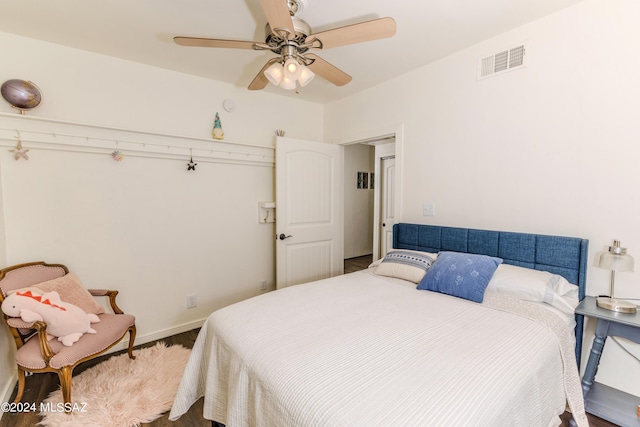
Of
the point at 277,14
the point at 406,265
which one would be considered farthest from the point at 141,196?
the point at 406,265

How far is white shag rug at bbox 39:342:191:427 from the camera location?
171 centimetres

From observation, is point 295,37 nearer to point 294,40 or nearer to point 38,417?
point 294,40

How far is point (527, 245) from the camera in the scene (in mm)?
2043

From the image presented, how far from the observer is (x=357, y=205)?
5781 millimetres

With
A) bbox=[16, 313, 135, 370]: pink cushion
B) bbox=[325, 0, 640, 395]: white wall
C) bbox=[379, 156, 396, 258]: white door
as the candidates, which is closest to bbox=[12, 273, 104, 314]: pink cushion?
bbox=[16, 313, 135, 370]: pink cushion

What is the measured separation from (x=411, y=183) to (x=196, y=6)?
2.19 metres

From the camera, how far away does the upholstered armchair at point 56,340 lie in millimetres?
1704

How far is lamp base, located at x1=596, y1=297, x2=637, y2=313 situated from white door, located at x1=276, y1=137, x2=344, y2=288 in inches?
95.0

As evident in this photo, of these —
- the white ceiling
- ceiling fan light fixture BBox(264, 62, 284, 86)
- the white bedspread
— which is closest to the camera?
the white bedspread

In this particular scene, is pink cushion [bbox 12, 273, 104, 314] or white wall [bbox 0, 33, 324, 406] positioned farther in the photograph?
white wall [bbox 0, 33, 324, 406]

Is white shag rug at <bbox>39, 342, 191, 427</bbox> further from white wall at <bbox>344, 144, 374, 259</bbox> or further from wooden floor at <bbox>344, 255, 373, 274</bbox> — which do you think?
white wall at <bbox>344, 144, 374, 259</bbox>

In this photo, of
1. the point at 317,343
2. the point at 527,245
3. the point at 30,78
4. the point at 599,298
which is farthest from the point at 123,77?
the point at 599,298

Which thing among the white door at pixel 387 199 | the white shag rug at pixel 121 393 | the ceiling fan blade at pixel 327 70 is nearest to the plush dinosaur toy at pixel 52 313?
the white shag rug at pixel 121 393

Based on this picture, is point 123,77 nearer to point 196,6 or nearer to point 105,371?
point 196,6
